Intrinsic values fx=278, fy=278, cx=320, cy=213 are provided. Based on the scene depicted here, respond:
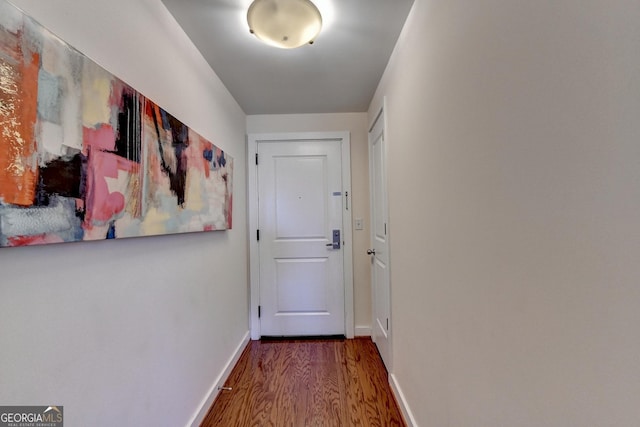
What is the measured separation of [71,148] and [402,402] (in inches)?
74.9

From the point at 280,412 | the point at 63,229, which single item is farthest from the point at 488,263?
the point at 280,412

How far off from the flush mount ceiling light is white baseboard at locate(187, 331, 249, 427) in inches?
79.0

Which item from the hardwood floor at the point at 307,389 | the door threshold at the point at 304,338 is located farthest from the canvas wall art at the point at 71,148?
the door threshold at the point at 304,338

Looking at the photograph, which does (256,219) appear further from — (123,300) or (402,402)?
(402,402)

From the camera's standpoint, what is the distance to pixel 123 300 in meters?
1.00

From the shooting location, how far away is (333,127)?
2658 millimetres

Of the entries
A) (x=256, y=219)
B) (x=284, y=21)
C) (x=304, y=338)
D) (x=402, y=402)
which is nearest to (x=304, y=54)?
(x=284, y=21)

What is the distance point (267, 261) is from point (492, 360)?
2120mm

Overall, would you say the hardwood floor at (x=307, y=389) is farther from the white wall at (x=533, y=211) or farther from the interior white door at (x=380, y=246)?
the white wall at (x=533, y=211)

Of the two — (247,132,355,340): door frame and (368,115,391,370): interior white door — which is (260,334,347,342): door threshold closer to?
(247,132,355,340): door frame

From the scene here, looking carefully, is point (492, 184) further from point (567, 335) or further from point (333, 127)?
point (333, 127)

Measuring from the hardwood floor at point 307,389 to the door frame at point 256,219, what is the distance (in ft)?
0.90

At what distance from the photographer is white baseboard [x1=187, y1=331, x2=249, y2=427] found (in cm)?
151

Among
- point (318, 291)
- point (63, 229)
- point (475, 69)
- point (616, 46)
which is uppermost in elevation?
point (475, 69)
